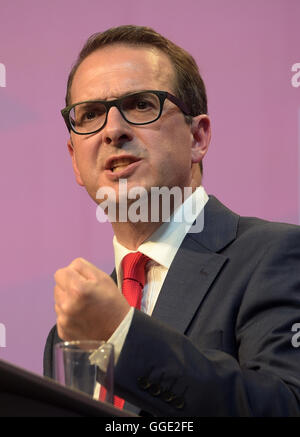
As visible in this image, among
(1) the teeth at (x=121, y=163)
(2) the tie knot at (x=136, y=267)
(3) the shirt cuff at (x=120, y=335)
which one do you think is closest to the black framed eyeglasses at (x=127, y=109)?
(1) the teeth at (x=121, y=163)

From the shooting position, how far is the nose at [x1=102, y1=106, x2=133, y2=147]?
1896 mm

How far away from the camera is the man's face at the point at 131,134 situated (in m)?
1.90

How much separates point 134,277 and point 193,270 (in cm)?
19

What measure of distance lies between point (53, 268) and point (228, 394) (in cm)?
143

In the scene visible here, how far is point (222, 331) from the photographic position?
1665 millimetres

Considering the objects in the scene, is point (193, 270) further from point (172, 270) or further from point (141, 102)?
point (141, 102)

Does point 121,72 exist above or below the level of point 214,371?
above

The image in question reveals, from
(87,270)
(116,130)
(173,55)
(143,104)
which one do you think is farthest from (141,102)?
(87,270)

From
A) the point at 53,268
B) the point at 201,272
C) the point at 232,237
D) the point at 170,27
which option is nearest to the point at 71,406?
the point at 201,272

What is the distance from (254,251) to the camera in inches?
70.2

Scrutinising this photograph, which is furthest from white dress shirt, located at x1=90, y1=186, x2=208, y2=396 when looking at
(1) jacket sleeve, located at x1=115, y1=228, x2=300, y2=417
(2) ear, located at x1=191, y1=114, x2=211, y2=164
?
(1) jacket sleeve, located at x1=115, y1=228, x2=300, y2=417

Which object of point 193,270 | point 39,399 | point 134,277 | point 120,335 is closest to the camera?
point 39,399

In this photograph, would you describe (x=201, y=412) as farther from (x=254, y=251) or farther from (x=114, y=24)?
(x=114, y=24)

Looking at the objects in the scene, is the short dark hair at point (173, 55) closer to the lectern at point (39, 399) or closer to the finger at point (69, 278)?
the finger at point (69, 278)
